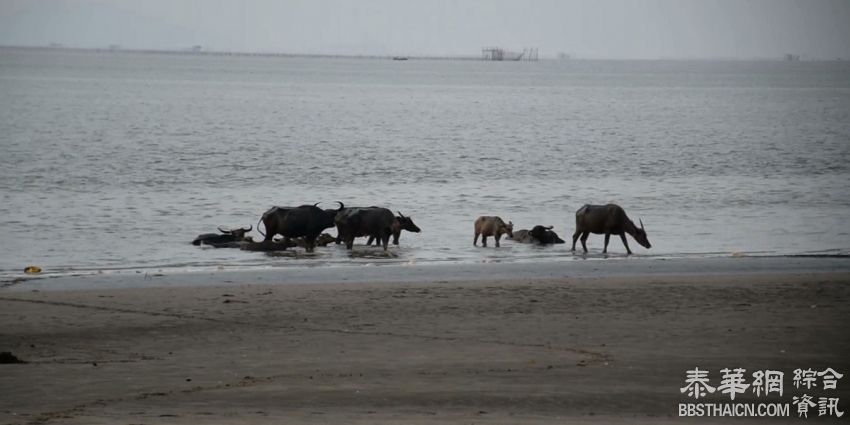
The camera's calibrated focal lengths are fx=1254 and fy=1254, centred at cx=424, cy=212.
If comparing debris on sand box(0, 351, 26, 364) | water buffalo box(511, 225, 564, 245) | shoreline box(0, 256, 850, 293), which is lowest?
debris on sand box(0, 351, 26, 364)

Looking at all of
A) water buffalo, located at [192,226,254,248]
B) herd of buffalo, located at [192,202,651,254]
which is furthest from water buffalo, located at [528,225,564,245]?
water buffalo, located at [192,226,254,248]

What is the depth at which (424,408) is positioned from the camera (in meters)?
11.0

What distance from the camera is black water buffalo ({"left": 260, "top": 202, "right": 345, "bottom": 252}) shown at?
23938 mm

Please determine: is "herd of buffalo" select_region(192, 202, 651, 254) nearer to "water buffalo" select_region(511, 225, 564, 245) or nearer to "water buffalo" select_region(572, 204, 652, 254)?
"water buffalo" select_region(572, 204, 652, 254)

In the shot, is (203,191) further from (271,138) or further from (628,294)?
(271,138)

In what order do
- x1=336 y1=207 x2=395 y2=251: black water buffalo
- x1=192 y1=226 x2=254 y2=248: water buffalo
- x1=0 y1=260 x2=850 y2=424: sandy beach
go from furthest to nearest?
x1=192 y1=226 x2=254 y2=248: water buffalo → x1=336 y1=207 x2=395 y2=251: black water buffalo → x1=0 y1=260 x2=850 y2=424: sandy beach

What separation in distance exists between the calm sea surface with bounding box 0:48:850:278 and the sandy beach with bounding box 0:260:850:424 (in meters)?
4.74

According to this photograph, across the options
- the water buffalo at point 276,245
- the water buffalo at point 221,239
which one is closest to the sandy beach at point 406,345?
the water buffalo at point 276,245

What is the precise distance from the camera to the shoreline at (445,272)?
19688 millimetres

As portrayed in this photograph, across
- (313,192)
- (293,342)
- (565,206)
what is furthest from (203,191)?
(293,342)

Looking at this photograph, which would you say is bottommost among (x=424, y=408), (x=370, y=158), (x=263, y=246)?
(x=424, y=408)

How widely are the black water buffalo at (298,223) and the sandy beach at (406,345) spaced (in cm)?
413

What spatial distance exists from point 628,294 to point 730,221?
14529mm

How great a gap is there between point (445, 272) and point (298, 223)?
4.01 meters
